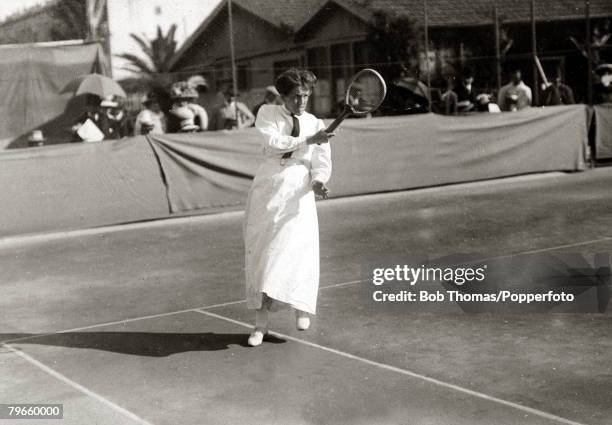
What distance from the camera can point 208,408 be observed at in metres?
5.27

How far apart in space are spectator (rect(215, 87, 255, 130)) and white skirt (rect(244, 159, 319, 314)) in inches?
370

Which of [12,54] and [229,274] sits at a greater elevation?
[12,54]

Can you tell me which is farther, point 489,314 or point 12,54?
point 12,54

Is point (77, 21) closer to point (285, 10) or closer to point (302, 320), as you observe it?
point (285, 10)

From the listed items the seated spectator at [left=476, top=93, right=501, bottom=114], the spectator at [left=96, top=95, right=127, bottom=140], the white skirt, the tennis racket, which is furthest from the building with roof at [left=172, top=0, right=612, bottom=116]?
the white skirt

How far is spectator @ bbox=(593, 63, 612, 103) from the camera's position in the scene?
2064 centimetres

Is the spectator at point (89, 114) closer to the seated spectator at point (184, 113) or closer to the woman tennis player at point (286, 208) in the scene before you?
the seated spectator at point (184, 113)

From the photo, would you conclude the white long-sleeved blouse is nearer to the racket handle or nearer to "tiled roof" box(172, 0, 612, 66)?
the racket handle

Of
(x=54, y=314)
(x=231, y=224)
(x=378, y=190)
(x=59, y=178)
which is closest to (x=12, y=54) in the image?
(x=59, y=178)

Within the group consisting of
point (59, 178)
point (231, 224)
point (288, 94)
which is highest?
point (288, 94)

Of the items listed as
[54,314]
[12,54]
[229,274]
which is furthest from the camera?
[12,54]

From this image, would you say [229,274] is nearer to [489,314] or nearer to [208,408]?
[489,314]

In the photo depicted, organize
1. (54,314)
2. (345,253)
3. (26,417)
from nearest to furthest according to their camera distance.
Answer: (26,417), (54,314), (345,253)

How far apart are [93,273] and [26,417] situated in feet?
15.6
